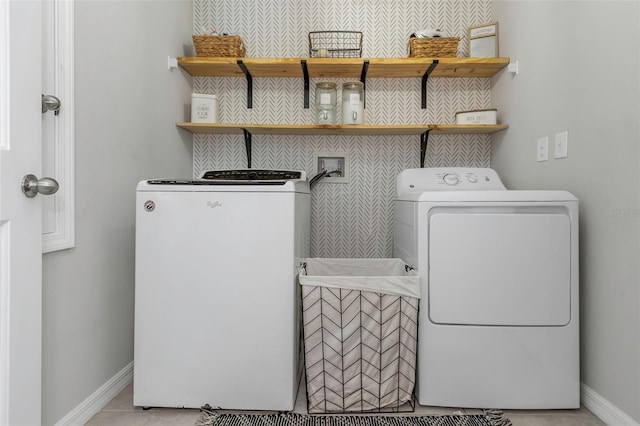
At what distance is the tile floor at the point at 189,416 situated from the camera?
1562 millimetres

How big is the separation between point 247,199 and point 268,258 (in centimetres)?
24

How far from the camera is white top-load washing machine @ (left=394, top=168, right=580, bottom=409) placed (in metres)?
1.62

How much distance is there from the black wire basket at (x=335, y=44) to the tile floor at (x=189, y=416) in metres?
1.82

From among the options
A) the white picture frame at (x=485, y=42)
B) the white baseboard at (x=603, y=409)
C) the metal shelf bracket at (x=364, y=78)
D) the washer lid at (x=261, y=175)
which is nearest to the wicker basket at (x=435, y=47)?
the white picture frame at (x=485, y=42)

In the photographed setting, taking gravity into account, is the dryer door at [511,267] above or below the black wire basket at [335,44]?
below

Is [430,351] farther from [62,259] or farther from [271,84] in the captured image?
[271,84]

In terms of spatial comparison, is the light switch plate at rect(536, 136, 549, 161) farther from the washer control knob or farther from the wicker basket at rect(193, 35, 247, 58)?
the wicker basket at rect(193, 35, 247, 58)

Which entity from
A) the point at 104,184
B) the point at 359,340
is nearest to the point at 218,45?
the point at 104,184

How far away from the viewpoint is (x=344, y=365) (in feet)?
5.38

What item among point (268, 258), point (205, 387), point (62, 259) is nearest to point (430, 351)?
point (268, 258)

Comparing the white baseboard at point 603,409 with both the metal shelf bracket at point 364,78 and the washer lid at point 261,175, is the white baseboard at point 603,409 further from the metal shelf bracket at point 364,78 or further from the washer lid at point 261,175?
the metal shelf bracket at point 364,78

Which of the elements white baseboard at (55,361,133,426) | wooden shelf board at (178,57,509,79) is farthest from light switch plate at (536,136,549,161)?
white baseboard at (55,361,133,426)

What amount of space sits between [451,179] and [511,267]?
0.73 metres

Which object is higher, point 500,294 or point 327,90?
point 327,90
